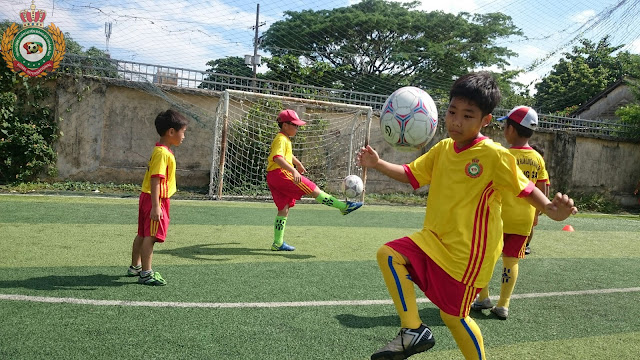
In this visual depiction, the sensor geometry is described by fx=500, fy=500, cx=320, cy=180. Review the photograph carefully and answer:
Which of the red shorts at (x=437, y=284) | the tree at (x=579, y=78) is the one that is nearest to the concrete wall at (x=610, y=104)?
the tree at (x=579, y=78)

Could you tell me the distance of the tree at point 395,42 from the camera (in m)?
27.7

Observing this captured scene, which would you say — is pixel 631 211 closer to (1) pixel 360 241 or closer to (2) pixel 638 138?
(2) pixel 638 138

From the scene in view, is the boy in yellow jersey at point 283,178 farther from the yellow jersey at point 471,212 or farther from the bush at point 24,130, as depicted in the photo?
the bush at point 24,130

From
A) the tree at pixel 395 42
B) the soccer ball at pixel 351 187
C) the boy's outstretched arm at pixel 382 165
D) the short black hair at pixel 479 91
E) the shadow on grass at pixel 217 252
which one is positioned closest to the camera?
the short black hair at pixel 479 91

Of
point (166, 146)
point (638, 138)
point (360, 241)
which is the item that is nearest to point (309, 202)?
point (360, 241)

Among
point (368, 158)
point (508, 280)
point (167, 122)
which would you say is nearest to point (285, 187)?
point (167, 122)

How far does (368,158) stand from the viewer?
10.7ft

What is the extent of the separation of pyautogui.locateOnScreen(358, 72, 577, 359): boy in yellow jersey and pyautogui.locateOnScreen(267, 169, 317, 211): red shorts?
3.67 meters

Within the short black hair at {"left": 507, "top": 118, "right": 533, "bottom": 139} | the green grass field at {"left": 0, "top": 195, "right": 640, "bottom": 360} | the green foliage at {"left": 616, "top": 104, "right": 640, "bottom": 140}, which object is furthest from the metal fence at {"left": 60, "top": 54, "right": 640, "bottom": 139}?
the short black hair at {"left": 507, "top": 118, "right": 533, "bottom": 139}

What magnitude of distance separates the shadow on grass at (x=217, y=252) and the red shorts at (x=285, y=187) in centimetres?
64

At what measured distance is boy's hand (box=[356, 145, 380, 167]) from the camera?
3.24 metres

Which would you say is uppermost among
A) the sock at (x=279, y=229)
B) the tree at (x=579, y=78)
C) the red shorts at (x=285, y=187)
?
the tree at (x=579, y=78)

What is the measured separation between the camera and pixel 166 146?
4.63m

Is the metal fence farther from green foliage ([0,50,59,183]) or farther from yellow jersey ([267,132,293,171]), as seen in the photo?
→ yellow jersey ([267,132,293,171])
